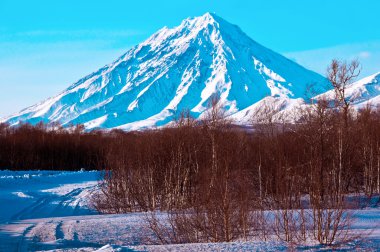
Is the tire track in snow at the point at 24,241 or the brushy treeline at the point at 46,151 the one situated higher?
the brushy treeline at the point at 46,151

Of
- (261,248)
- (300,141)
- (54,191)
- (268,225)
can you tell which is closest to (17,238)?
(268,225)

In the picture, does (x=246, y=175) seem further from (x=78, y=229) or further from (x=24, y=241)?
(x=24, y=241)

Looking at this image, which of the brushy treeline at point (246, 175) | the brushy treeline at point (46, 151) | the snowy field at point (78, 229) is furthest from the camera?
the brushy treeline at point (46, 151)

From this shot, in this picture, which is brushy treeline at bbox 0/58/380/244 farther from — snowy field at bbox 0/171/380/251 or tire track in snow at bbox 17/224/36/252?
tire track in snow at bbox 17/224/36/252

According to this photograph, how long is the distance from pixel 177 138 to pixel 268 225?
848 centimetres

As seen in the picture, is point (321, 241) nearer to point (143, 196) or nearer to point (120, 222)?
point (120, 222)

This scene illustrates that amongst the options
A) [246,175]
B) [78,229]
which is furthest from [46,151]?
[246,175]

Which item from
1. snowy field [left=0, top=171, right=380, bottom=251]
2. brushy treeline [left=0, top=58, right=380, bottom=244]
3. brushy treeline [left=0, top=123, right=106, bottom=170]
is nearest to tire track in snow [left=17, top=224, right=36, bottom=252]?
snowy field [left=0, top=171, right=380, bottom=251]

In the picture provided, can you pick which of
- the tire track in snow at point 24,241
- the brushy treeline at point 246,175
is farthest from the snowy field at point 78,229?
the brushy treeline at point 246,175

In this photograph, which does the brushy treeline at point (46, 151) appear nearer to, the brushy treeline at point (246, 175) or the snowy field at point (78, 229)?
the brushy treeline at point (246, 175)

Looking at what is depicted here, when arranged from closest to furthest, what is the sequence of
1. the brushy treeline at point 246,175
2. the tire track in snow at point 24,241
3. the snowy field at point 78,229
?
A: the snowy field at point 78,229
the brushy treeline at point 246,175
the tire track in snow at point 24,241

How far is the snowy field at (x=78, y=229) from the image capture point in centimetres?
832

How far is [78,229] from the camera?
43.4 feet

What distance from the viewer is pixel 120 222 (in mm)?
14203
